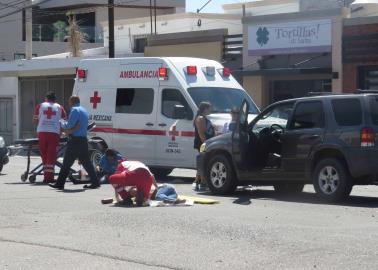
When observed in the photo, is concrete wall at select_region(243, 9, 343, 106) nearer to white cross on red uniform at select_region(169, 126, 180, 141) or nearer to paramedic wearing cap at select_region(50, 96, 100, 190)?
white cross on red uniform at select_region(169, 126, 180, 141)

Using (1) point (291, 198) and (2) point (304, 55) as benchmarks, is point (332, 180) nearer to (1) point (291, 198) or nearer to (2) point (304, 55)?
(1) point (291, 198)

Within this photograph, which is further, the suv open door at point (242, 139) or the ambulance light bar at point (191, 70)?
the ambulance light bar at point (191, 70)

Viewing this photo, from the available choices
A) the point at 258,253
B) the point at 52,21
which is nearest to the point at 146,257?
the point at 258,253

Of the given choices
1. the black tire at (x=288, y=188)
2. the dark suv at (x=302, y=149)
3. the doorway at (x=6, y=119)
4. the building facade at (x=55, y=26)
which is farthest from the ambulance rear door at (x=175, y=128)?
the building facade at (x=55, y=26)

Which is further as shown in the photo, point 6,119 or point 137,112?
point 6,119

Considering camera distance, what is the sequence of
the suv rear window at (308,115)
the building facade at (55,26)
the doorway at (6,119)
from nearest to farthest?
1. the suv rear window at (308,115)
2. the doorway at (6,119)
3. the building facade at (55,26)

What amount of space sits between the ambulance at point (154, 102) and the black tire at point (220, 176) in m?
1.74

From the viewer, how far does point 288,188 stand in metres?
15.1

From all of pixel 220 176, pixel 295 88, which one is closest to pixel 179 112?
pixel 220 176

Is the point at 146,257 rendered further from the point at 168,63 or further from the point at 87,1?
the point at 87,1

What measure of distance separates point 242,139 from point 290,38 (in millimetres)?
15106

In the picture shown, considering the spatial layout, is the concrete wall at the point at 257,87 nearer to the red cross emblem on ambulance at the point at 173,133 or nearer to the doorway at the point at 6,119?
the red cross emblem on ambulance at the point at 173,133

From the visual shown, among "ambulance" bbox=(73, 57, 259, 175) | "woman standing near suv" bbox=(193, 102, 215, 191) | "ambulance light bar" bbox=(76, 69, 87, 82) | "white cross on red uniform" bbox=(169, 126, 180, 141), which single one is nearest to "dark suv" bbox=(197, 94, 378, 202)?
"woman standing near suv" bbox=(193, 102, 215, 191)

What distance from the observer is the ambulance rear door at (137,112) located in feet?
58.6
